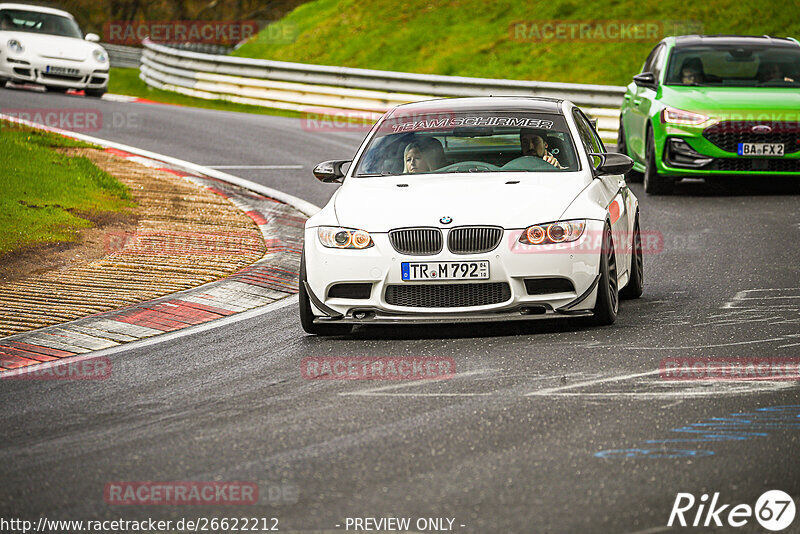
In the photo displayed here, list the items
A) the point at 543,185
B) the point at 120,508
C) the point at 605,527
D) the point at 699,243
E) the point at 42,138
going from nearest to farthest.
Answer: the point at 605,527 → the point at 120,508 → the point at 543,185 → the point at 699,243 → the point at 42,138

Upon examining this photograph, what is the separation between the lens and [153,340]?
8328mm

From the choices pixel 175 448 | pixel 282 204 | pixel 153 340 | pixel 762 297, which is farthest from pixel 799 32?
pixel 175 448

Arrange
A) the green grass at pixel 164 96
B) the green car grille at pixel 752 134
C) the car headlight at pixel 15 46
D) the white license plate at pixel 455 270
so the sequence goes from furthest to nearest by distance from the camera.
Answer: the green grass at pixel 164 96, the car headlight at pixel 15 46, the green car grille at pixel 752 134, the white license plate at pixel 455 270

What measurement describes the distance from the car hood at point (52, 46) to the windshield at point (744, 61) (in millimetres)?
13791

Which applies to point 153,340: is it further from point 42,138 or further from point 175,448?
point 42,138

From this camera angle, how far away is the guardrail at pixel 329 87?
22.6 m

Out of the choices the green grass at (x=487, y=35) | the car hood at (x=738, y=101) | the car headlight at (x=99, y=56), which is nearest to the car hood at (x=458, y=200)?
the car hood at (x=738, y=101)

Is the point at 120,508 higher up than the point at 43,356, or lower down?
higher up

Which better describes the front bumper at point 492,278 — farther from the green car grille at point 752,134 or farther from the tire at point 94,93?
the tire at point 94,93

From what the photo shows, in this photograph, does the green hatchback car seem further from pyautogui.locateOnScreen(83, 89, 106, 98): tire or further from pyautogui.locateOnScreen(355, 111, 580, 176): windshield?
pyautogui.locateOnScreen(83, 89, 106, 98): tire

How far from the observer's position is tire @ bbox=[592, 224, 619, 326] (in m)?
8.14

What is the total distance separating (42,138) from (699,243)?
932 centimetres

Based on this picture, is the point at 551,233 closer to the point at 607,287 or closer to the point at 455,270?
the point at 607,287

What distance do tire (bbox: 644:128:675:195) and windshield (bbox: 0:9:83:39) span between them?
1498 cm
